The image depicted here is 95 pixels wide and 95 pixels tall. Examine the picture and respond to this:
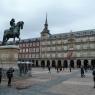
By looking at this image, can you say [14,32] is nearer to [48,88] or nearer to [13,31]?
[13,31]

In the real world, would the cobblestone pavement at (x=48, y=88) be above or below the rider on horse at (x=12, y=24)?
below

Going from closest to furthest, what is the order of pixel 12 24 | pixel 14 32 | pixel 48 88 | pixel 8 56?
pixel 48 88, pixel 8 56, pixel 14 32, pixel 12 24

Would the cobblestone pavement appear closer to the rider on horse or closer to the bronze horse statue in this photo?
the bronze horse statue

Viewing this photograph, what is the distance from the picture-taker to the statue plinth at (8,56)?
71.8 ft

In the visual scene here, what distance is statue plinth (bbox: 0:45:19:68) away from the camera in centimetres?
2188

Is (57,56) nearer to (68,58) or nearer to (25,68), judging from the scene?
(68,58)

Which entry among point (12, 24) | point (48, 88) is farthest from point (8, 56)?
point (48, 88)

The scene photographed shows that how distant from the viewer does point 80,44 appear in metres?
87.8

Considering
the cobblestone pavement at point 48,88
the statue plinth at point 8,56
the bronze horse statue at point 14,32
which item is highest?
the bronze horse statue at point 14,32

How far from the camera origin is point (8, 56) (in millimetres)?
21938

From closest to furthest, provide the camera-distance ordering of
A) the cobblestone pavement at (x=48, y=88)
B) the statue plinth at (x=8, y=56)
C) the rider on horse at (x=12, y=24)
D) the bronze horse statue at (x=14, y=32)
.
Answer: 1. the cobblestone pavement at (x=48, y=88)
2. the statue plinth at (x=8, y=56)
3. the bronze horse statue at (x=14, y=32)
4. the rider on horse at (x=12, y=24)

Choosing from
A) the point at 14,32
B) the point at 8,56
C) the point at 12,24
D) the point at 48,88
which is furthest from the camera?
the point at 12,24

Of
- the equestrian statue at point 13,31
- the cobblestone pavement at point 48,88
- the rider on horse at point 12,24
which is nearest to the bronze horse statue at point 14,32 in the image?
the equestrian statue at point 13,31

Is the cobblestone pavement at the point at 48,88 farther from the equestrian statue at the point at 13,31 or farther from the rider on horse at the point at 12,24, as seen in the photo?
the rider on horse at the point at 12,24
